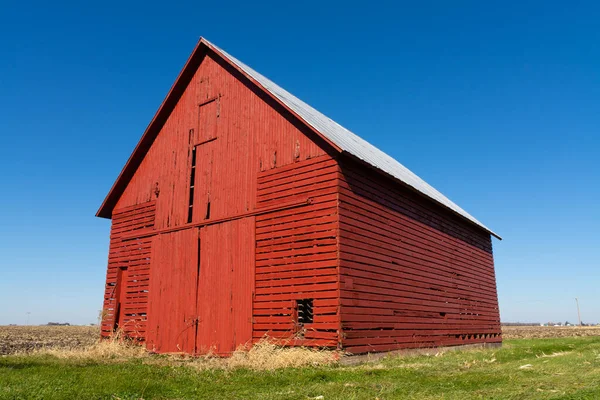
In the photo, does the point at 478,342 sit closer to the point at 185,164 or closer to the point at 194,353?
the point at 194,353

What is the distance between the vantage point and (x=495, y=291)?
24562mm

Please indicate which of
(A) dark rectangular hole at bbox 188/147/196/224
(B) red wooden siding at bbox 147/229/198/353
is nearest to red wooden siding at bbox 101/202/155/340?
(B) red wooden siding at bbox 147/229/198/353

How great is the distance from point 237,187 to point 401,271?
6130mm

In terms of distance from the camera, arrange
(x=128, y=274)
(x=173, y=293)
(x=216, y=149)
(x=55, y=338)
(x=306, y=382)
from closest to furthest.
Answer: (x=306, y=382) < (x=173, y=293) < (x=216, y=149) < (x=128, y=274) < (x=55, y=338)

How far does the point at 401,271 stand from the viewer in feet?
52.2

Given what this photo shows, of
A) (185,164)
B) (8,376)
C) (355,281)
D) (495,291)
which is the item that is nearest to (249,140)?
(185,164)

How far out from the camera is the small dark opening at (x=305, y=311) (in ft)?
44.2

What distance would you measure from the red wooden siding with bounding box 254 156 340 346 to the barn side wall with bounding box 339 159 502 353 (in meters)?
0.39

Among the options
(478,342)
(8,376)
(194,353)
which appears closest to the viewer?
(8,376)

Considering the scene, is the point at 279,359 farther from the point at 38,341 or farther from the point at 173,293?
the point at 38,341

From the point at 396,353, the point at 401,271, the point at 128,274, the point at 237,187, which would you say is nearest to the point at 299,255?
the point at 237,187

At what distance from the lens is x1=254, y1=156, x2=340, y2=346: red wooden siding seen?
42.8 ft

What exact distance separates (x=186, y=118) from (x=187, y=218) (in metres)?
4.15

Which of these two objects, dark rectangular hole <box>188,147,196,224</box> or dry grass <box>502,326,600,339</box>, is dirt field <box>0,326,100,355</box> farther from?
dry grass <box>502,326,600,339</box>
